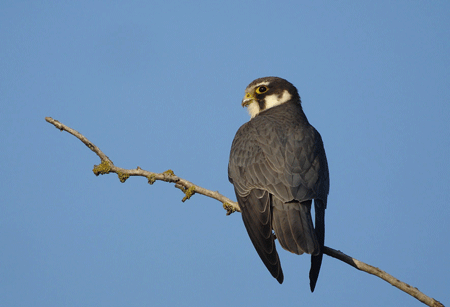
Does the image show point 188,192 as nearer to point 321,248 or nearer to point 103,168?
point 103,168

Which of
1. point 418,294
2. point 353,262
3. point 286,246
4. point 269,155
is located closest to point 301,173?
point 269,155

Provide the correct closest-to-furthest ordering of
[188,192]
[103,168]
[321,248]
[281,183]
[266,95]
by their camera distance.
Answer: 1. [321,248]
2. [281,183]
3. [188,192]
4. [103,168]
5. [266,95]

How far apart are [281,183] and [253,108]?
7.17 feet

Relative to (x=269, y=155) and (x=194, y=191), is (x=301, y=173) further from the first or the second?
(x=194, y=191)

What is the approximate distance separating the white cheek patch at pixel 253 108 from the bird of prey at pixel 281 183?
57 cm

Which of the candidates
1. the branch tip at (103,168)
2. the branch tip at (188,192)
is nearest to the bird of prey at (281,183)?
the branch tip at (188,192)

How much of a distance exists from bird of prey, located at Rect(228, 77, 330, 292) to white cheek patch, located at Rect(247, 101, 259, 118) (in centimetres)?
57

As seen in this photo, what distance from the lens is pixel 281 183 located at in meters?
4.92

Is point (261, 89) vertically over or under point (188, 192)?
over

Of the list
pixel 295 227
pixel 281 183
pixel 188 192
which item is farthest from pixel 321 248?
pixel 188 192

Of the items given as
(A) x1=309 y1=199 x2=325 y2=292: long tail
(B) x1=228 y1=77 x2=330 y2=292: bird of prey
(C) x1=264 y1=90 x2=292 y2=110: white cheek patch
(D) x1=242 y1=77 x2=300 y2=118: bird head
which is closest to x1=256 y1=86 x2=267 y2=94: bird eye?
(D) x1=242 y1=77 x2=300 y2=118: bird head

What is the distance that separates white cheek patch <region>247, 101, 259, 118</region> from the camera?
6.83 m

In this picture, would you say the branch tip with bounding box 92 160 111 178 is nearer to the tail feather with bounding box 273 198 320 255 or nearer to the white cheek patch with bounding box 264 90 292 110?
the tail feather with bounding box 273 198 320 255

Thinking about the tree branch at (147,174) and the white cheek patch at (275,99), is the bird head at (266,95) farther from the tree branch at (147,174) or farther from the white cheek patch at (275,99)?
the tree branch at (147,174)
